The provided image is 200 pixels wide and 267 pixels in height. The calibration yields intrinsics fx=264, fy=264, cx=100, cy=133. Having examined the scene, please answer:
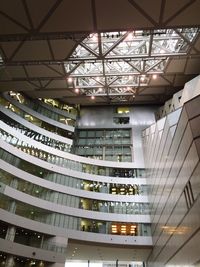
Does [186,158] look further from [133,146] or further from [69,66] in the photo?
[133,146]

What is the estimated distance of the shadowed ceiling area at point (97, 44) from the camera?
1955 centimetres

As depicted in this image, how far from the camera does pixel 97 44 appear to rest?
99.2 ft

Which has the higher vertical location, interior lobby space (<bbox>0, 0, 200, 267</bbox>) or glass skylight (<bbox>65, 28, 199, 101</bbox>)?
glass skylight (<bbox>65, 28, 199, 101</bbox>)

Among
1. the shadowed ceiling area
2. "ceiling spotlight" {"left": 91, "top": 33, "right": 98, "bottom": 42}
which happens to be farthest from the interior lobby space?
"ceiling spotlight" {"left": 91, "top": 33, "right": 98, "bottom": 42}

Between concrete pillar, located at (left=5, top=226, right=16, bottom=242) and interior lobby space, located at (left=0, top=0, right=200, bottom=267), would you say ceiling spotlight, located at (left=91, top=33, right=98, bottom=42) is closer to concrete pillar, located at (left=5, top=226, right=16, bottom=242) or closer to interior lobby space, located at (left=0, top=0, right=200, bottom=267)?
interior lobby space, located at (left=0, top=0, right=200, bottom=267)

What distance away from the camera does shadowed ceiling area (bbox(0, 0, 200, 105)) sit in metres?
19.5

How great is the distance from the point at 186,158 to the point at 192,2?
11300 mm

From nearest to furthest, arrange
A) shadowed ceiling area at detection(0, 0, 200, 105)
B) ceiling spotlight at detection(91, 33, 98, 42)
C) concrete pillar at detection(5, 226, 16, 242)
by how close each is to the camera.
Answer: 1. shadowed ceiling area at detection(0, 0, 200, 105)
2. ceiling spotlight at detection(91, 33, 98, 42)
3. concrete pillar at detection(5, 226, 16, 242)

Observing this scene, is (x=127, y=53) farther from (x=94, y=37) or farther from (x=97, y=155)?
(x=97, y=155)

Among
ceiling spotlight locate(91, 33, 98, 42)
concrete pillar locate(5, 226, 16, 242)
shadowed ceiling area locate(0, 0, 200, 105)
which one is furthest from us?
concrete pillar locate(5, 226, 16, 242)

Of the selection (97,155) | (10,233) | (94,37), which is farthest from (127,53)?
(10,233)

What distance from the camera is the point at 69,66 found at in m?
35.8

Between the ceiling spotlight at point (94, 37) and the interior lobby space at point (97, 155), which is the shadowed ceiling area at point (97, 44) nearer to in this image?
the ceiling spotlight at point (94, 37)

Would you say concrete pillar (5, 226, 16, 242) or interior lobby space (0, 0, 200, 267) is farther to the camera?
concrete pillar (5, 226, 16, 242)
